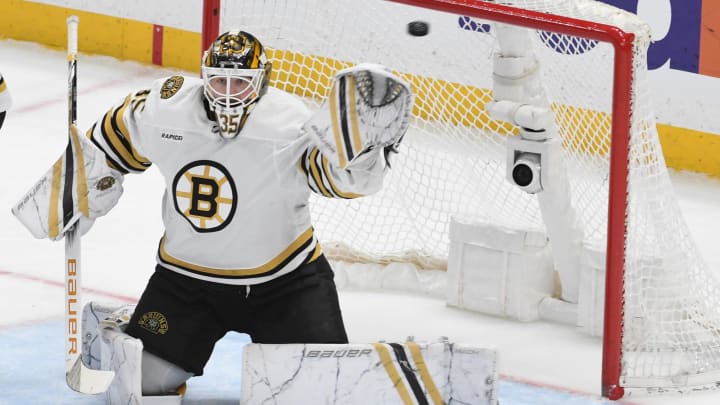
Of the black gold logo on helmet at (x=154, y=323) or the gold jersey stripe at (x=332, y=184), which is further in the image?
the black gold logo on helmet at (x=154, y=323)

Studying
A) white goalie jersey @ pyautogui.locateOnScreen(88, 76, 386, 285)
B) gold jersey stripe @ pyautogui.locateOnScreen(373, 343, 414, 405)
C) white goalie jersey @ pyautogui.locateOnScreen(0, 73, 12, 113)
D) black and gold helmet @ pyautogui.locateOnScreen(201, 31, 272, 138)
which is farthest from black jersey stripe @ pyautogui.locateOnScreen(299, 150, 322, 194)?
white goalie jersey @ pyautogui.locateOnScreen(0, 73, 12, 113)

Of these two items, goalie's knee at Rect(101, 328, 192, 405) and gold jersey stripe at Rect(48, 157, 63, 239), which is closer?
goalie's knee at Rect(101, 328, 192, 405)

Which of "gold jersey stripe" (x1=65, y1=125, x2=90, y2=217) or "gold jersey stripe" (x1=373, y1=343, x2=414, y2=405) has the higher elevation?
"gold jersey stripe" (x1=65, y1=125, x2=90, y2=217)

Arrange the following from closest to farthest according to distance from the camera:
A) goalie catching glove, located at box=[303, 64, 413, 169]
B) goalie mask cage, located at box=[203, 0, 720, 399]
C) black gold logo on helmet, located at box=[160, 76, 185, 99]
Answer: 1. goalie catching glove, located at box=[303, 64, 413, 169]
2. black gold logo on helmet, located at box=[160, 76, 185, 99]
3. goalie mask cage, located at box=[203, 0, 720, 399]

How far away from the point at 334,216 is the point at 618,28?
1.56 m

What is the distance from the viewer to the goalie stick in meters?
4.00

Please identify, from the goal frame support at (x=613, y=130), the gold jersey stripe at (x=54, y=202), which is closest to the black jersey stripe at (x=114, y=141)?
the gold jersey stripe at (x=54, y=202)

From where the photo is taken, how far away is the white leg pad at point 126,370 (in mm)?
3900

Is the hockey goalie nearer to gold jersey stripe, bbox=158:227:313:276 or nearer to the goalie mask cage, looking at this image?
gold jersey stripe, bbox=158:227:313:276

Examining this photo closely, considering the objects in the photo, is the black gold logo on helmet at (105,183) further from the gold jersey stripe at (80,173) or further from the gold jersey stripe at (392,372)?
the gold jersey stripe at (392,372)

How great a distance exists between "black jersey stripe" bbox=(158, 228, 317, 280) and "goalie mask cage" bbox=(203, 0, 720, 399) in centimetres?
73

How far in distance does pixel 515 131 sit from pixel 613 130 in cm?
170

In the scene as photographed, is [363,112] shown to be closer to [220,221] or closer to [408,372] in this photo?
[220,221]

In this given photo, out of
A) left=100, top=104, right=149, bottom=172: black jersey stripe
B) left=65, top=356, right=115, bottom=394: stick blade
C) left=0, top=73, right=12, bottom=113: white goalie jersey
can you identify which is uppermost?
left=0, top=73, right=12, bottom=113: white goalie jersey
